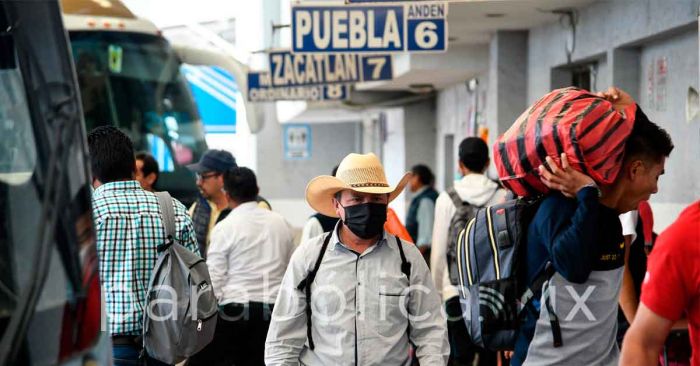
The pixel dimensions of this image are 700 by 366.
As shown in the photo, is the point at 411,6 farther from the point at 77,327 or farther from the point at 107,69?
the point at 77,327

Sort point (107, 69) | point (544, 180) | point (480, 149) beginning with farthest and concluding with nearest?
point (107, 69) < point (480, 149) < point (544, 180)

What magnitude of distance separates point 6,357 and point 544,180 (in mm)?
1971

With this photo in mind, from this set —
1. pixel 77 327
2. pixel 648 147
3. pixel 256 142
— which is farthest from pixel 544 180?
pixel 256 142

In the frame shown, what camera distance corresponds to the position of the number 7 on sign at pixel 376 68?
546 inches

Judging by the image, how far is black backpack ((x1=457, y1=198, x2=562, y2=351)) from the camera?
4.50 m

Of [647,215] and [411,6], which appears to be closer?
[647,215]

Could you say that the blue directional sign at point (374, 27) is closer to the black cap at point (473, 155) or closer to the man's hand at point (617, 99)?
the black cap at point (473, 155)

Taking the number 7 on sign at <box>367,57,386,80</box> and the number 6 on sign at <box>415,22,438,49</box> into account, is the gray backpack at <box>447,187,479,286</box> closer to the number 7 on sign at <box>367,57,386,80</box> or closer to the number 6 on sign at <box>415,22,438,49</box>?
the number 6 on sign at <box>415,22,438,49</box>

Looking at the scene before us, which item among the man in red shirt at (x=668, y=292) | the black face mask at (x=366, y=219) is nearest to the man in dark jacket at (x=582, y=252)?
the man in red shirt at (x=668, y=292)

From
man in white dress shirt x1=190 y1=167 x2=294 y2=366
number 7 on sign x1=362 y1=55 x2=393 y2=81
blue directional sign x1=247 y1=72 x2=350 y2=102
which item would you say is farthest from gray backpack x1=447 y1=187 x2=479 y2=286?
blue directional sign x1=247 y1=72 x2=350 y2=102

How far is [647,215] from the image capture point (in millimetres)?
6543

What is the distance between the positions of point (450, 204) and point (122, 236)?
3.11 meters

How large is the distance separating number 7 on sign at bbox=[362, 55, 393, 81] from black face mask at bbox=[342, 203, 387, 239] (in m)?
8.33

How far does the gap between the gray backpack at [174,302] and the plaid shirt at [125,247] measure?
0.22ft
